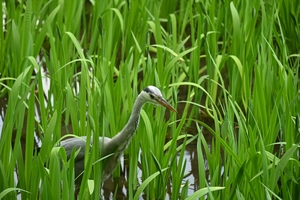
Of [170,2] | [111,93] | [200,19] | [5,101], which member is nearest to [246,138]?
[111,93]

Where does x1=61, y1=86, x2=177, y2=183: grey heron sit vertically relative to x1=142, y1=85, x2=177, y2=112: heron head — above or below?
below

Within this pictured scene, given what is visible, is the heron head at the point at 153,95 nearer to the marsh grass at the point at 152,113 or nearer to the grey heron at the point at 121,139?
the grey heron at the point at 121,139

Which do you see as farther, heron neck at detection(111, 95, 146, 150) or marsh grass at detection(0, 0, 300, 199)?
heron neck at detection(111, 95, 146, 150)

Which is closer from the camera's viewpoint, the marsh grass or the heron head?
the marsh grass

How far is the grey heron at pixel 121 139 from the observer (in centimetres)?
358

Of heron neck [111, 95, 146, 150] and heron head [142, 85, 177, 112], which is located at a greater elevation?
heron head [142, 85, 177, 112]

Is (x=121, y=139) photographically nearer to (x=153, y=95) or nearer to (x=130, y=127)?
(x=130, y=127)

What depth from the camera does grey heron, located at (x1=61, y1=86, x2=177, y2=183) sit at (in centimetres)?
358

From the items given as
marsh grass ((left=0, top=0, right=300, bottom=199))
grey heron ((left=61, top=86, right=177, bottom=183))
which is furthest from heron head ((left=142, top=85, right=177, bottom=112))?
marsh grass ((left=0, top=0, right=300, bottom=199))

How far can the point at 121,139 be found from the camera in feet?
12.1

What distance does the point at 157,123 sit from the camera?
3883mm

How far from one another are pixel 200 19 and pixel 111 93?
1177mm

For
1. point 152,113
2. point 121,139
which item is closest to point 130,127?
point 121,139

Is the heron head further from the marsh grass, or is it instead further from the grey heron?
the marsh grass
